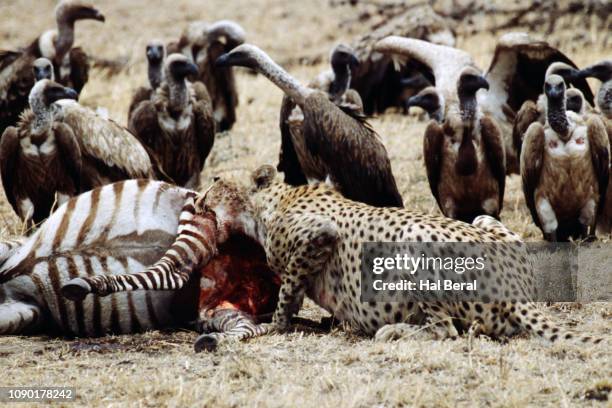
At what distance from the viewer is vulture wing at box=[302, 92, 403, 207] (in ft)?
25.2

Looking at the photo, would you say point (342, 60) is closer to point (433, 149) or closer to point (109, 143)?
point (433, 149)

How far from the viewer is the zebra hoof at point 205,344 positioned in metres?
5.29

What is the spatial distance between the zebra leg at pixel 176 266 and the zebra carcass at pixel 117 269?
0.01m

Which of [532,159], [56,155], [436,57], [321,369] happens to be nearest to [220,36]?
[436,57]

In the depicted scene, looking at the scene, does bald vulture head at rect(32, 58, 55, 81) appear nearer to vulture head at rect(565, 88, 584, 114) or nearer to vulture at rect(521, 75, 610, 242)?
vulture at rect(521, 75, 610, 242)

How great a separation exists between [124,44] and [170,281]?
487 inches

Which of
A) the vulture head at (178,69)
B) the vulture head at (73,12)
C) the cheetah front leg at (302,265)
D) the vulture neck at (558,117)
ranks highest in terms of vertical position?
the vulture head at (73,12)

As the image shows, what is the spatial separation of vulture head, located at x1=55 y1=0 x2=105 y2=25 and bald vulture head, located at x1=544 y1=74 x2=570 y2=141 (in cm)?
596

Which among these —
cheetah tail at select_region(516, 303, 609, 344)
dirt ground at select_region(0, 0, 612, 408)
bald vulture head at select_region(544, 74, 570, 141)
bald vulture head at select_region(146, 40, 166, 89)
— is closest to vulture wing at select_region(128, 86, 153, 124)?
bald vulture head at select_region(146, 40, 166, 89)

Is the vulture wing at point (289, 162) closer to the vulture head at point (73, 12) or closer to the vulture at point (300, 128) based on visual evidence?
the vulture at point (300, 128)

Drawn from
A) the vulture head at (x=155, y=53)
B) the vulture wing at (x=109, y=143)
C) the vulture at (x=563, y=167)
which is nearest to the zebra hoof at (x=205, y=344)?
the vulture wing at (x=109, y=143)

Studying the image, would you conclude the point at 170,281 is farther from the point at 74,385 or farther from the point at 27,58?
the point at 27,58

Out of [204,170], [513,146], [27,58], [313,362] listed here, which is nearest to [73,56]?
[27,58]

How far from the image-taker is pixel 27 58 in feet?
37.1
